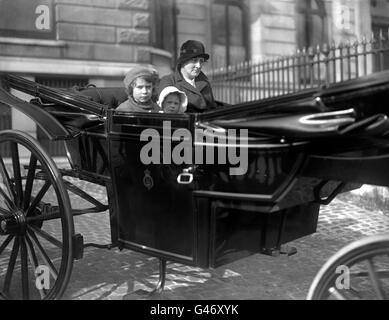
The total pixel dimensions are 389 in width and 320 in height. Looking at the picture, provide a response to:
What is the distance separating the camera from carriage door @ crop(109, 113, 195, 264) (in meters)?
2.46

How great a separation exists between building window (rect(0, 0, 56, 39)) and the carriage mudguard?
276 inches

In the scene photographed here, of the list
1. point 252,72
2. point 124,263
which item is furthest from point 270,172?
point 252,72

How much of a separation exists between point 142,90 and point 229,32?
39.9 feet

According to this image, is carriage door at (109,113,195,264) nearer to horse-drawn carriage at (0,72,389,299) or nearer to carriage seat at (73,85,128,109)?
horse-drawn carriage at (0,72,389,299)

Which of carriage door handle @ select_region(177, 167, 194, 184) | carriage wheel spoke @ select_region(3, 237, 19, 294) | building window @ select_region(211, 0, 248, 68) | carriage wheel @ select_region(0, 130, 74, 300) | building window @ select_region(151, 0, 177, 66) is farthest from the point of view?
building window @ select_region(211, 0, 248, 68)

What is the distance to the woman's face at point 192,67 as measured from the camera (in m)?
3.59

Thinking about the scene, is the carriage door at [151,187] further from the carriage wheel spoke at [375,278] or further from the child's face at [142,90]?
the carriage wheel spoke at [375,278]

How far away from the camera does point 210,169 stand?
7.75 feet

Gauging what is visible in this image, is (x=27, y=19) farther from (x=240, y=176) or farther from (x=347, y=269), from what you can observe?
(x=347, y=269)

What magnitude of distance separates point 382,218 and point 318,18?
12.4m

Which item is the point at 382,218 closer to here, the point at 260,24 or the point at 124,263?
the point at 124,263

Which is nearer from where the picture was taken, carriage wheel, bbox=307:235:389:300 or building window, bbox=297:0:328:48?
carriage wheel, bbox=307:235:389:300

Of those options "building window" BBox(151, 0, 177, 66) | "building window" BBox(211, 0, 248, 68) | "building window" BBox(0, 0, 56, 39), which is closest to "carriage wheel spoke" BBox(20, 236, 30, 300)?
"building window" BBox(0, 0, 56, 39)

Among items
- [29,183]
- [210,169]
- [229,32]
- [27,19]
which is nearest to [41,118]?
[29,183]
